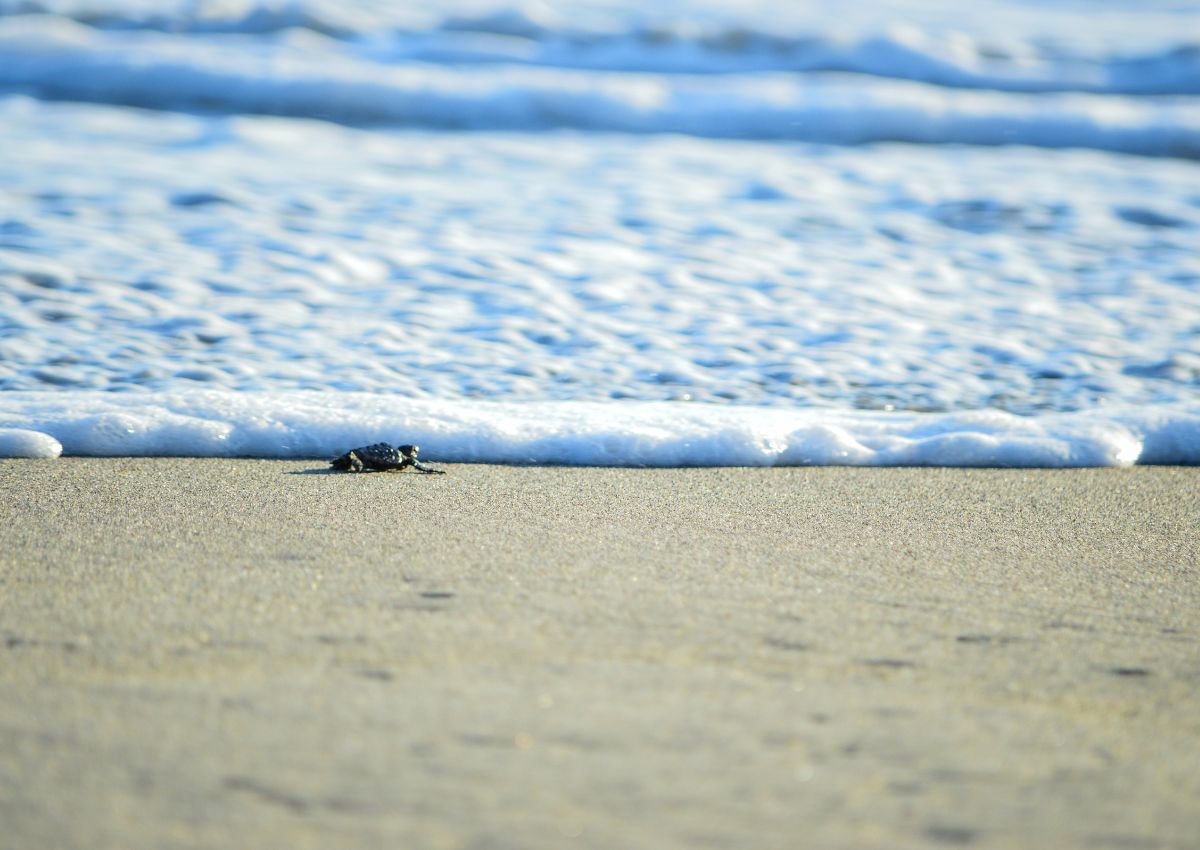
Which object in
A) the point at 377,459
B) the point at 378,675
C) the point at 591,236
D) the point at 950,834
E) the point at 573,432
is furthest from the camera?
the point at 591,236

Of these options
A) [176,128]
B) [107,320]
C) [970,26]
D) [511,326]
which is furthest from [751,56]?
[107,320]

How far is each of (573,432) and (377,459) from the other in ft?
1.76

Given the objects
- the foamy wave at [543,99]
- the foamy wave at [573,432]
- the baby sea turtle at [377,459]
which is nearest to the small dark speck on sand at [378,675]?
the baby sea turtle at [377,459]

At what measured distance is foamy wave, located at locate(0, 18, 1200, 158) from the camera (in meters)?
7.54

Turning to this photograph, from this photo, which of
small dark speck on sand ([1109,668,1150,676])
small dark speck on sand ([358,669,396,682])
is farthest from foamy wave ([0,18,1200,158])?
small dark speck on sand ([358,669,396,682])

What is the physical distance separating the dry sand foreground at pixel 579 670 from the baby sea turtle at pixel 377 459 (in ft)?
0.49

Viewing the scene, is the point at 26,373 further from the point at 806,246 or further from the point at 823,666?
the point at 806,246

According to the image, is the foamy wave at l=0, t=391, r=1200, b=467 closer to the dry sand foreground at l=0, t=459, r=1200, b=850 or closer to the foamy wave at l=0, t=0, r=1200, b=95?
the dry sand foreground at l=0, t=459, r=1200, b=850

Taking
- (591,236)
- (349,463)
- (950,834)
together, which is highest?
(591,236)

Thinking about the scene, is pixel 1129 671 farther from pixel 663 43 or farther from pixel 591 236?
pixel 663 43

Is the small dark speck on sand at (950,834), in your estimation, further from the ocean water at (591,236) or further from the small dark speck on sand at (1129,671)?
the ocean water at (591,236)

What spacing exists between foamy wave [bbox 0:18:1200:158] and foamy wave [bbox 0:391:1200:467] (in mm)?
4667

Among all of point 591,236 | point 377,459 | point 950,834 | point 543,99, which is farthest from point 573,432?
point 543,99

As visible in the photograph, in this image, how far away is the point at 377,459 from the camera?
2.58 m
